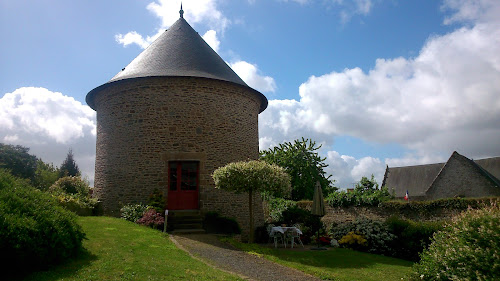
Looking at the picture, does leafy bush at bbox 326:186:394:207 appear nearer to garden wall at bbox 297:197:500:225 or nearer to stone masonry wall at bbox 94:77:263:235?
garden wall at bbox 297:197:500:225

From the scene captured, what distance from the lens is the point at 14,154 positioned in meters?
26.7

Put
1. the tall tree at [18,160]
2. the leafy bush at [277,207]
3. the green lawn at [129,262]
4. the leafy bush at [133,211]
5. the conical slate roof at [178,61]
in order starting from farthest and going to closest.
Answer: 1. the tall tree at [18,160]
2. the leafy bush at [277,207]
3. the conical slate roof at [178,61]
4. the leafy bush at [133,211]
5. the green lawn at [129,262]

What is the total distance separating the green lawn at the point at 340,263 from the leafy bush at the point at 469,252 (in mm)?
1809

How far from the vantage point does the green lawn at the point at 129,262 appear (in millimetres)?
6678

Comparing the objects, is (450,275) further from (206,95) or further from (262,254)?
(206,95)

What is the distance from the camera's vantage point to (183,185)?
14312 millimetres

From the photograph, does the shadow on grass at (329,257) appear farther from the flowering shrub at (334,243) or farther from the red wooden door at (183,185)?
the red wooden door at (183,185)

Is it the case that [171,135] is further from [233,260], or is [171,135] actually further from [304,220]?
[233,260]

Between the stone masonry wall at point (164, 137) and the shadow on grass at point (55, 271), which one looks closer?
the shadow on grass at point (55, 271)

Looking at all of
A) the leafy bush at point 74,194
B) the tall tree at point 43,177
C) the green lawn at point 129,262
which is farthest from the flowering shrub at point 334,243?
the tall tree at point 43,177

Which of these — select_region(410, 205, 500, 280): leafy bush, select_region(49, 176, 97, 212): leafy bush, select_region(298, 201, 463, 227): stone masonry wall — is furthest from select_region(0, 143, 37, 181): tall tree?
select_region(410, 205, 500, 280): leafy bush

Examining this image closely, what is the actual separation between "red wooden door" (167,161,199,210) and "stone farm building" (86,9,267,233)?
0.04 metres

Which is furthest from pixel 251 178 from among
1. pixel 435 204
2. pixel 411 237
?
pixel 435 204

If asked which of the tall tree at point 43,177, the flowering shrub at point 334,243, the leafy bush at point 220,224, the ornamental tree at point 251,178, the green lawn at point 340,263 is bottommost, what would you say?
the green lawn at point 340,263
